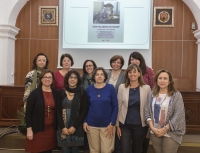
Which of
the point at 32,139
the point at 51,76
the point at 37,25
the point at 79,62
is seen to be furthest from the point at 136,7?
the point at 32,139

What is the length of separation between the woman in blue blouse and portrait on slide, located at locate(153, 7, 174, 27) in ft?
9.09

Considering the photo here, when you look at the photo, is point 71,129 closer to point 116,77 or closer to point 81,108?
point 81,108

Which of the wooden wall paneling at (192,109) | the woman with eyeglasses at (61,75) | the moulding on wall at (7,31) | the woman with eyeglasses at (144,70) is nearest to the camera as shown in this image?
the woman with eyeglasses at (144,70)

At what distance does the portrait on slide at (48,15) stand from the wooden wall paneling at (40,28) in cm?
7

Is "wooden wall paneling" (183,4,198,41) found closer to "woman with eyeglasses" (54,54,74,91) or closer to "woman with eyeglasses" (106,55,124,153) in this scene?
"woman with eyeglasses" (106,55,124,153)

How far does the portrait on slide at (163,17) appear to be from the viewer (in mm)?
4893

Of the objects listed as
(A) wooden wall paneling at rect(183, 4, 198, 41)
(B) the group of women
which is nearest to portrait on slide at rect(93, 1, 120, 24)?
(A) wooden wall paneling at rect(183, 4, 198, 41)

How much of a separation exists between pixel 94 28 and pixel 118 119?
2.70 meters

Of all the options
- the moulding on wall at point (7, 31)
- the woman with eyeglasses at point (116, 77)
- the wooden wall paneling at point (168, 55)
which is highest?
the moulding on wall at point (7, 31)

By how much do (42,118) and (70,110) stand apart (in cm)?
31

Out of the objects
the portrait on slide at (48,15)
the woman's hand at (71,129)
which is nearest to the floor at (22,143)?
the woman's hand at (71,129)

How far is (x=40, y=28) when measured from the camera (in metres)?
5.12

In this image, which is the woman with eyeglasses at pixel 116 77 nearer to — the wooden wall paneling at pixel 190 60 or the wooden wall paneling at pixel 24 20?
the wooden wall paneling at pixel 190 60

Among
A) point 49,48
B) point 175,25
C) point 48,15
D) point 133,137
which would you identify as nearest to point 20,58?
point 49,48
